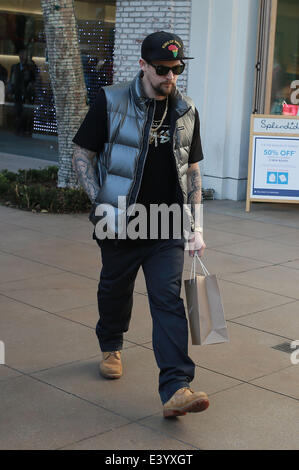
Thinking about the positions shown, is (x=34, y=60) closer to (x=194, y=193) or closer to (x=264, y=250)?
(x=264, y=250)

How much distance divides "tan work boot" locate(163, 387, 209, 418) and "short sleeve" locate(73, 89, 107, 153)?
4.55 feet

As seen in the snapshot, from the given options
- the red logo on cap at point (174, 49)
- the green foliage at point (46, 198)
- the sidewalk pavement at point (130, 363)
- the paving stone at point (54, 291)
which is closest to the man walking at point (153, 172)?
the red logo on cap at point (174, 49)

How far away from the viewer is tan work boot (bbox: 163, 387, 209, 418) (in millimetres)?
3932

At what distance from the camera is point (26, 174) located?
11.6 m

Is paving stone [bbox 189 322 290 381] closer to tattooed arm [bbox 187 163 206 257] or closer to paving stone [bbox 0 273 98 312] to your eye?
tattooed arm [bbox 187 163 206 257]

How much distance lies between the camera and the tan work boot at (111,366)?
4.63 metres

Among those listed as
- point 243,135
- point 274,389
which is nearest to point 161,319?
point 274,389

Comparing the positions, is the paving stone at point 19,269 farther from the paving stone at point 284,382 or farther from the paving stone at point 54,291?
the paving stone at point 284,382

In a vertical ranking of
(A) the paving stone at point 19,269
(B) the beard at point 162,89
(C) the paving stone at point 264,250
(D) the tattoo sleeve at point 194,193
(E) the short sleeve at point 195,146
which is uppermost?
(B) the beard at point 162,89

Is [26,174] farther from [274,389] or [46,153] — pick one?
[274,389]

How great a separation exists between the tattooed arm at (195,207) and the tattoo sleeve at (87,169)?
532 mm

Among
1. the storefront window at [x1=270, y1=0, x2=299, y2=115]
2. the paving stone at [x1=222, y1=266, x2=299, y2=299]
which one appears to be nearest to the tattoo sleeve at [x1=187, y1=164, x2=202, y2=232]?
the paving stone at [x1=222, y1=266, x2=299, y2=299]
